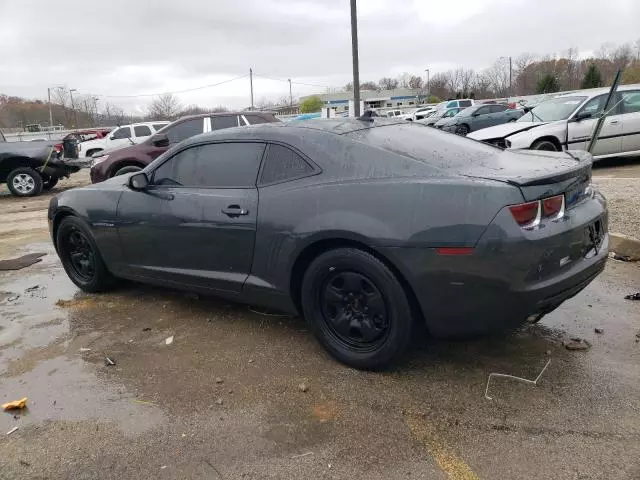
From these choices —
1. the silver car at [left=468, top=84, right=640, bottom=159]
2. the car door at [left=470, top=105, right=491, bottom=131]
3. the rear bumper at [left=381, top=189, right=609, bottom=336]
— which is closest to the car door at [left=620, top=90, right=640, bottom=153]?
the silver car at [left=468, top=84, right=640, bottom=159]

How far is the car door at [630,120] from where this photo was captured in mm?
10523

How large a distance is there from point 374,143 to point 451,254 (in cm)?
96

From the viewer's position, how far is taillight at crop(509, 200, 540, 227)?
275 cm

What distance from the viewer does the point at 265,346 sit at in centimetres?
378

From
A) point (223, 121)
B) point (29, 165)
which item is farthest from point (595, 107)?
point (29, 165)

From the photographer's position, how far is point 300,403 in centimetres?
304

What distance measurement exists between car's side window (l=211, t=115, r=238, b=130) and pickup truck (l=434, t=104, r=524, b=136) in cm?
1031

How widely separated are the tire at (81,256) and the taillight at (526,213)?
3573mm

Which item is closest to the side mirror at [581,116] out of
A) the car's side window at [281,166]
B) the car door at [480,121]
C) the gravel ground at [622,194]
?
the gravel ground at [622,194]

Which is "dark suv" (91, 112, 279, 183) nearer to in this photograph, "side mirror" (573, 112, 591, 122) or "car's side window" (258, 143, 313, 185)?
"side mirror" (573, 112, 591, 122)

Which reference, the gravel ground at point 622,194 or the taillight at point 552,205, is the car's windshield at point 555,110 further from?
the taillight at point 552,205

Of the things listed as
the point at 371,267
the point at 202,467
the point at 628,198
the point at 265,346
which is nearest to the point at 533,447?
the point at 371,267

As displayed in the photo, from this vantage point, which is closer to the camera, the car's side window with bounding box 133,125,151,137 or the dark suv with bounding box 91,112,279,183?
the dark suv with bounding box 91,112,279,183

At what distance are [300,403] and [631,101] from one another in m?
10.5
